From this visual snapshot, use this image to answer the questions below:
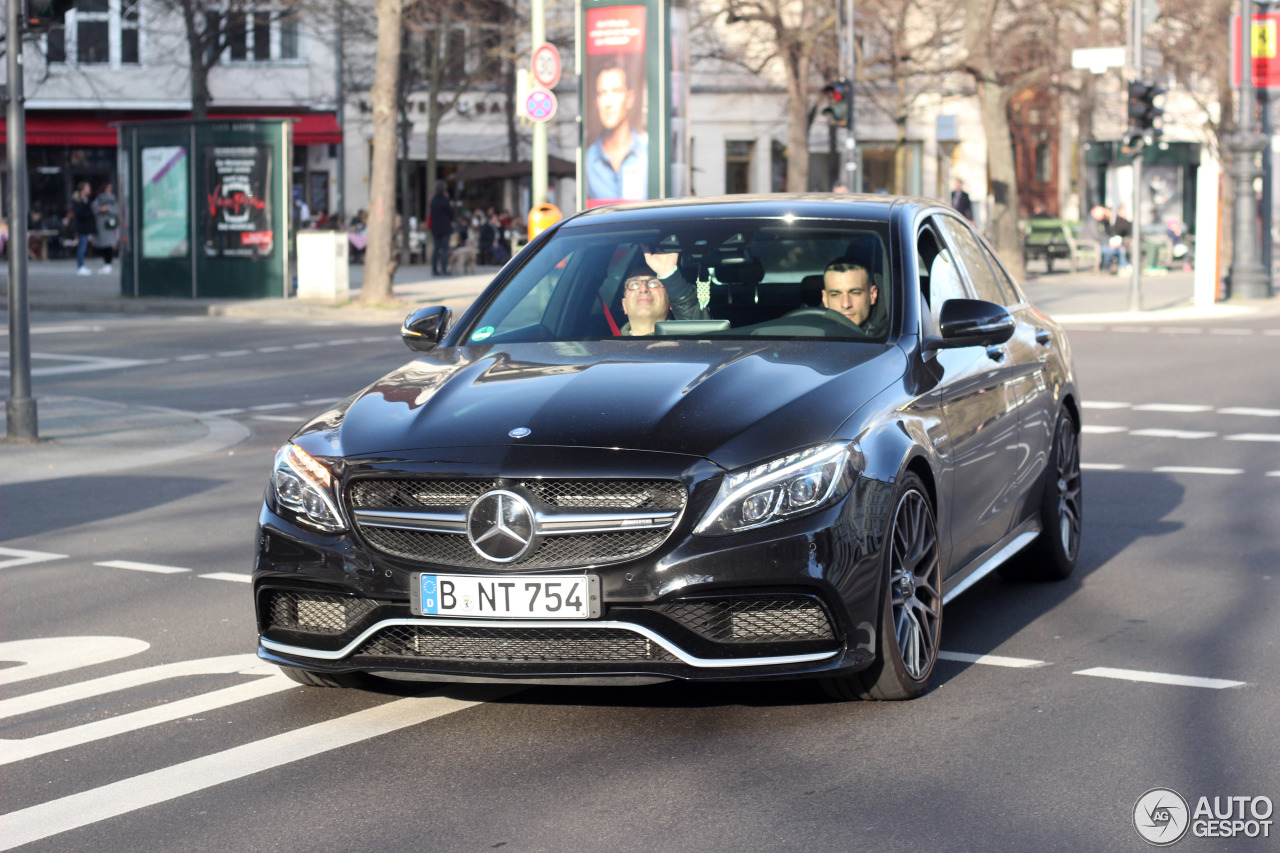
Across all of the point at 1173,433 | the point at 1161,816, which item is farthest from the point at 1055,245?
the point at 1161,816

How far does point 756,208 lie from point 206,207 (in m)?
24.7

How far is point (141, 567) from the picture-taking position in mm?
8148

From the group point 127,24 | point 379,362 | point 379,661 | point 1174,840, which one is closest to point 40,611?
point 379,661

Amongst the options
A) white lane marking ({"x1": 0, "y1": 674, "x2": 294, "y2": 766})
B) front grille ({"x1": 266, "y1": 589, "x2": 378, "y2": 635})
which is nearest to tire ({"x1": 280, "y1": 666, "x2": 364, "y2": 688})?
white lane marking ({"x1": 0, "y1": 674, "x2": 294, "y2": 766})

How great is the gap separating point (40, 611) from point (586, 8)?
61.5ft

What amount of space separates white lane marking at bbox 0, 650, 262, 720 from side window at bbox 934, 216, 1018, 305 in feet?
9.91

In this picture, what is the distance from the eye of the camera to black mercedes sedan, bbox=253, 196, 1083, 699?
15.6ft

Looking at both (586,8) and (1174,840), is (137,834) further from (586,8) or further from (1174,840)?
(586,8)

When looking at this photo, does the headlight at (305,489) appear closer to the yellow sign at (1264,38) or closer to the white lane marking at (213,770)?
the white lane marking at (213,770)

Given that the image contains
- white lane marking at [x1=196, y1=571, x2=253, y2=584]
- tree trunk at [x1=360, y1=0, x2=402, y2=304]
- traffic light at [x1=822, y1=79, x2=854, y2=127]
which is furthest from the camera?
traffic light at [x1=822, y1=79, x2=854, y2=127]

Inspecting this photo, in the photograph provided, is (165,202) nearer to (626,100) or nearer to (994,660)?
(626,100)

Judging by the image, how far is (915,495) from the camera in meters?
5.40

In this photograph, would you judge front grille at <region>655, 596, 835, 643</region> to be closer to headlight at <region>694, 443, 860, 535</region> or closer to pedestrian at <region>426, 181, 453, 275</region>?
headlight at <region>694, 443, 860, 535</region>

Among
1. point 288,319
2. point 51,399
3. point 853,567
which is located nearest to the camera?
point 853,567
